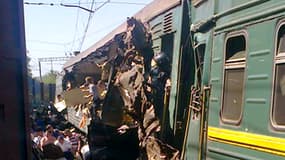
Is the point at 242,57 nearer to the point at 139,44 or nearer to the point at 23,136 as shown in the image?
the point at 23,136

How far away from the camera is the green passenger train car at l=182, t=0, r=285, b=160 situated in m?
4.20

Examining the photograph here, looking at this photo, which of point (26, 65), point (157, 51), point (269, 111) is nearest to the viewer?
point (26, 65)

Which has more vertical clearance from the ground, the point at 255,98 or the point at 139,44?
the point at 139,44

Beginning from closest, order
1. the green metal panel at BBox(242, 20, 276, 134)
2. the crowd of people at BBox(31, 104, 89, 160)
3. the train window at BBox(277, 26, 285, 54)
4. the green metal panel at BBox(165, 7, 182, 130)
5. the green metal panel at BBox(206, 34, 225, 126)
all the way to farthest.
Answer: the train window at BBox(277, 26, 285, 54)
the green metal panel at BBox(242, 20, 276, 134)
the green metal panel at BBox(206, 34, 225, 126)
the green metal panel at BBox(165, 7, 182, 130)
the crowd of people at BBox(31, 104, 89, 160)

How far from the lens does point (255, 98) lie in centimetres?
451

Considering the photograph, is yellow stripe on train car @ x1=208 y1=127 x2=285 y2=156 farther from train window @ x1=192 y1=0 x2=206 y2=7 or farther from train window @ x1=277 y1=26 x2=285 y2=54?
train window @ x1=192 y1=0 x2=206 y2=7

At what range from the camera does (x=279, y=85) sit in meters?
4.18

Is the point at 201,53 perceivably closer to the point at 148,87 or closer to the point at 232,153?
the point at 232,153

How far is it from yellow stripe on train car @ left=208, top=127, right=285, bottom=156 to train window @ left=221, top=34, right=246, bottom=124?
5.5 inches

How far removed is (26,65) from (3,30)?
0.34 m

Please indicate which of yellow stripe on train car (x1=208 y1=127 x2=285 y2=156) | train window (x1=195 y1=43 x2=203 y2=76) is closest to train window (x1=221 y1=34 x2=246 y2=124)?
yellow stripe on train car (x1=208 y1=127 x2=285 y2=156)

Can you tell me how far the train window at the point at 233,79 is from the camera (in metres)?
4.94

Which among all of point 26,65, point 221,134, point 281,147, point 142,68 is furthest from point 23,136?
point 142,68

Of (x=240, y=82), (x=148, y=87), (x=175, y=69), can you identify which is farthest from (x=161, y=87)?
(x=240, y=82)
